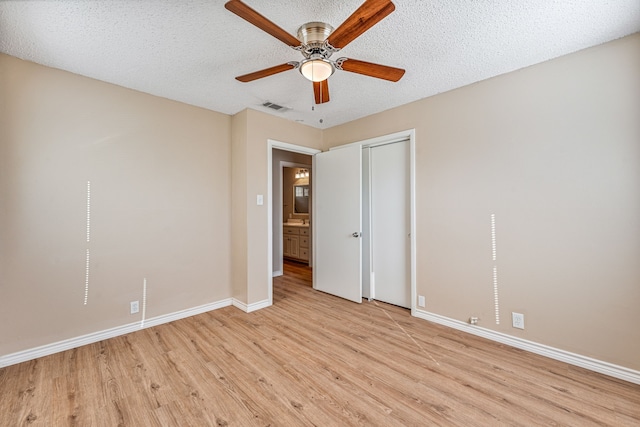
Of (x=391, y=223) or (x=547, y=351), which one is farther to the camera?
(x=391, y=223)

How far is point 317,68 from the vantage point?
1.83 meters

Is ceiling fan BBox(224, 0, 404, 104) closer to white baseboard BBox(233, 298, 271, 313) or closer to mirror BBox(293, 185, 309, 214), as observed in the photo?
white baseboard BBox(233, 298, 271, 313)

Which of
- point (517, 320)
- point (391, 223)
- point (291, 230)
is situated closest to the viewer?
point (517, 320)

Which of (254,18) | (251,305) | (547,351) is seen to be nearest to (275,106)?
Result: (254,18)

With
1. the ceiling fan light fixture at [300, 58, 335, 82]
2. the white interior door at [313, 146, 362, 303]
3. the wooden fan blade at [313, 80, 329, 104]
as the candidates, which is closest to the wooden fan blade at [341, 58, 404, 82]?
the ceiling fan light fixture at [300, 58, 335, 82]

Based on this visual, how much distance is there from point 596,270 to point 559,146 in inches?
40.0

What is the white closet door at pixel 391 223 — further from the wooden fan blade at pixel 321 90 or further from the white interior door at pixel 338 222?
the wooden fan blade at pixel 321 90

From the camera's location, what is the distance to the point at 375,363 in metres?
2.19

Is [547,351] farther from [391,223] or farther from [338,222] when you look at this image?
[338,222]

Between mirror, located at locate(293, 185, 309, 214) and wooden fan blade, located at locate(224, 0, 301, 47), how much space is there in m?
4.89

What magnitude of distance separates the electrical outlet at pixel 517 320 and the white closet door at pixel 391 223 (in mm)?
1109

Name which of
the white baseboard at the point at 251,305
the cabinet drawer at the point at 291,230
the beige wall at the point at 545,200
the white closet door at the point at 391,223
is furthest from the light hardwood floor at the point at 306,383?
the cabinet drawer at the point at 291,230

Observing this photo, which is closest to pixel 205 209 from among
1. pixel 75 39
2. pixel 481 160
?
pixel 75 39

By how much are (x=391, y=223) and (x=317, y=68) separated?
2.25 m
